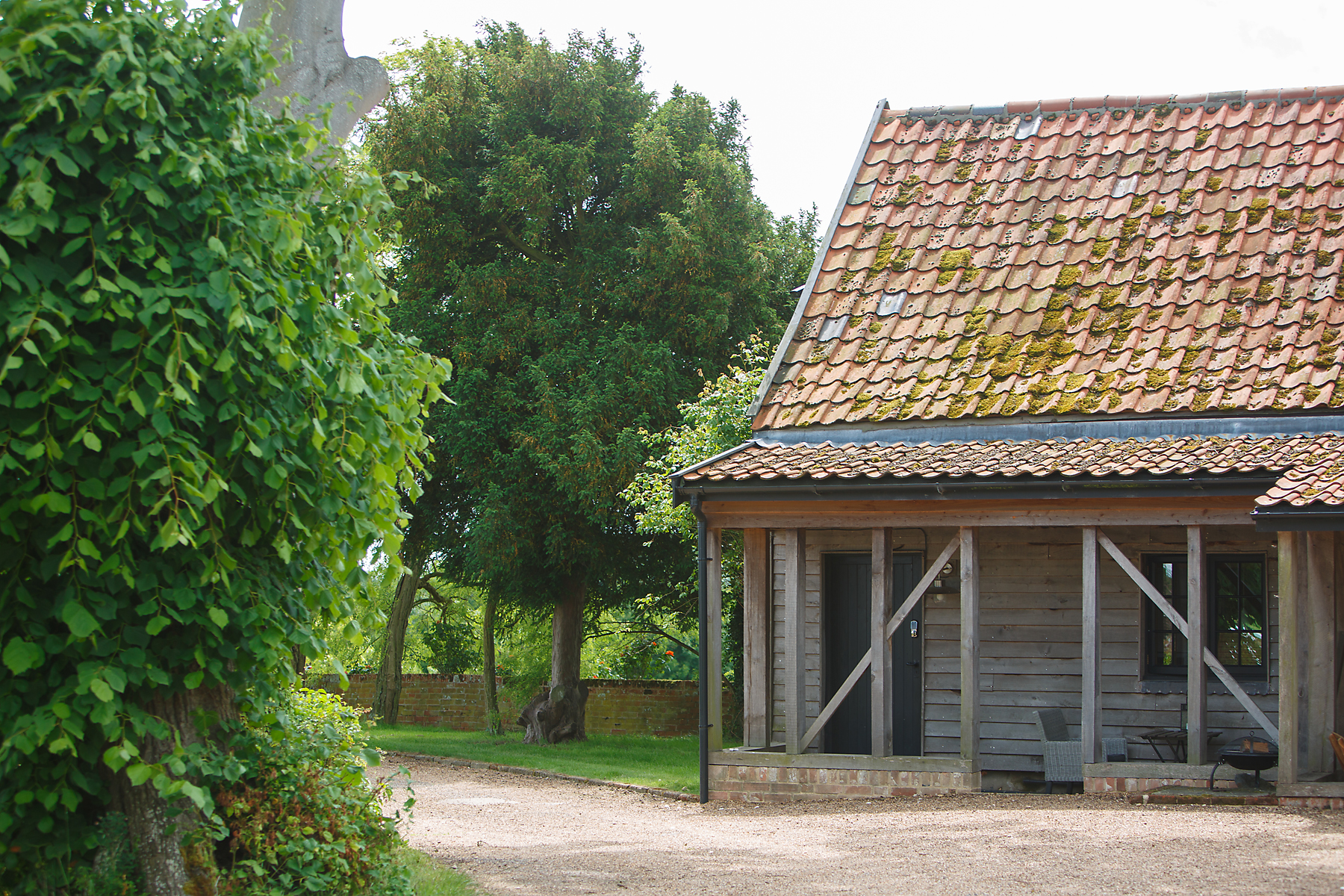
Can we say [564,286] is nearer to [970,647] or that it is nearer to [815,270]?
[815,270]

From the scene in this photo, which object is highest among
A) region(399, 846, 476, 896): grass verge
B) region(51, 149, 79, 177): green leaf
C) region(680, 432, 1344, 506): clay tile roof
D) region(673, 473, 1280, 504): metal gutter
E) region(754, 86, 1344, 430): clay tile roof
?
region(754, 86, 1344, 430): clay tile roof

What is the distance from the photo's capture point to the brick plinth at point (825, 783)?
11.8 metres

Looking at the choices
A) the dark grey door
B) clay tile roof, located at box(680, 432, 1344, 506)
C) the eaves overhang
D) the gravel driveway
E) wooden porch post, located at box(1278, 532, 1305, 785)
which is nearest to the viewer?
the gravel driveway

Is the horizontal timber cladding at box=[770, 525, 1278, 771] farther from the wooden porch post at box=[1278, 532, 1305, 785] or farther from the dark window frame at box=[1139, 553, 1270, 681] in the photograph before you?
the wooden porch post at box=[1278, 532, 1305, 785]

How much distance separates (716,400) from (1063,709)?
6.63m

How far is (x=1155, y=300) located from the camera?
1329 centimetres

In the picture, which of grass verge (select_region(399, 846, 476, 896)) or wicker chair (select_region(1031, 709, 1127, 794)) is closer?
grass verge (select_region(399, 846, 476, 896))

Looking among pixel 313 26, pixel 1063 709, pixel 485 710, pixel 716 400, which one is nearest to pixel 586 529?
pixel 716 400

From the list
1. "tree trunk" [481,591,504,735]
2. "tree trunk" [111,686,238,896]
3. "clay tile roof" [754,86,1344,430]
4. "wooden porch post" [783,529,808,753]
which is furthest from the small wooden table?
"tree trunk" [481,591,504,735]

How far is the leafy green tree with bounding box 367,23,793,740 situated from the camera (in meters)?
20.7

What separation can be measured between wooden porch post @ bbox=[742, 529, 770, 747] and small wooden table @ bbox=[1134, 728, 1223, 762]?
11.9 ft

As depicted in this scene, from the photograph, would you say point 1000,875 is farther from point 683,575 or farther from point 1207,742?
point 683,575

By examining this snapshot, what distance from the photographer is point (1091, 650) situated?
11609mm

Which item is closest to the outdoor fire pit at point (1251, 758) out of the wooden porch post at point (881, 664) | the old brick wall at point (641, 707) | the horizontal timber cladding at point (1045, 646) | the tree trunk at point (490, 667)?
the horizontal timber cladding at point (1045, 646)
